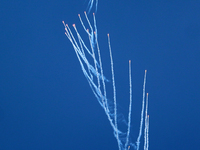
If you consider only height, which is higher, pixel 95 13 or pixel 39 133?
pixel 95 13

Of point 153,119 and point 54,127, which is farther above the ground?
point 54,127

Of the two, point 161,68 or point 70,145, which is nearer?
point 161,68

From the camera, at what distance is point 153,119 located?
2756mm

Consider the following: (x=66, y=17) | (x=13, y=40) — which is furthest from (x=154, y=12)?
(x=13, y=40)

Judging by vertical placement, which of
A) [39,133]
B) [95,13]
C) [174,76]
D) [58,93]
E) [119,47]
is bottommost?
[39,133]

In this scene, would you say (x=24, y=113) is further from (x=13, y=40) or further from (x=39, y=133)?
(x=13, y=40)

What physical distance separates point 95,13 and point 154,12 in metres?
0.76

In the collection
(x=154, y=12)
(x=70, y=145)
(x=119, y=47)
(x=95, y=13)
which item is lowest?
(x=70, y=145)

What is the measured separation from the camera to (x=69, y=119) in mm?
2820

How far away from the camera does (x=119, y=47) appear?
267 cm

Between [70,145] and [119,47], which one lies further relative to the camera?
[70,145]

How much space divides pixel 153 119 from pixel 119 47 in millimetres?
1072

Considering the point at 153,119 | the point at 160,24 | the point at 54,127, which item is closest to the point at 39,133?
the point at 54,127

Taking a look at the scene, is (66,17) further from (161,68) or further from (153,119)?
(153,119)
